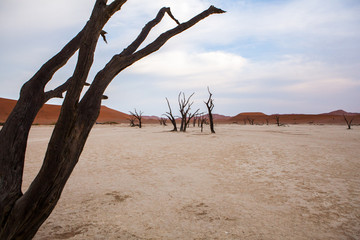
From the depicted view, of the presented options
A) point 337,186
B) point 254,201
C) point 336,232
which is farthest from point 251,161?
point 336,232

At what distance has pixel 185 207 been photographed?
10.5ft

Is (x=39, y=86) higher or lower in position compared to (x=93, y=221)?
higher

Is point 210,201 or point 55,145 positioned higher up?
point 55,145

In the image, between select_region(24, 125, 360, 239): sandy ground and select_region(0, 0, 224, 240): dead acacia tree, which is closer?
select_region(0, 0, 224, 240): dead acacia tree

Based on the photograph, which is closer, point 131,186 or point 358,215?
point 358,215

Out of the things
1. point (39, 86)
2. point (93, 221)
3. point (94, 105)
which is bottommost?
point (93, 221)

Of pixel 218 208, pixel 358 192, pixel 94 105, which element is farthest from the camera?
pixel 358 192

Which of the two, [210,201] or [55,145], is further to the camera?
[210,201]

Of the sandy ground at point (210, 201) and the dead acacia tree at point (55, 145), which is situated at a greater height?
the dead acacia tree at point (55, 145)

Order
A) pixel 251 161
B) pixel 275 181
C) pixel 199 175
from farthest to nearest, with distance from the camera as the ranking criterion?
pixel 251 161 → pixel 199 175 → pixel 275 181

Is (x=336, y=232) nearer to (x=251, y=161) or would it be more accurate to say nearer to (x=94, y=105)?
(x=94, y=105)

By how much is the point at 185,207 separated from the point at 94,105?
7.10ft

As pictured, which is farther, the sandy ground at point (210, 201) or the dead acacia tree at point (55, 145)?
the sandy ground at point (210, 201)

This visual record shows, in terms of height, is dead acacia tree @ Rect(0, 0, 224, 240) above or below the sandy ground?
above
